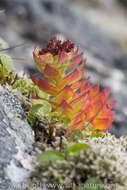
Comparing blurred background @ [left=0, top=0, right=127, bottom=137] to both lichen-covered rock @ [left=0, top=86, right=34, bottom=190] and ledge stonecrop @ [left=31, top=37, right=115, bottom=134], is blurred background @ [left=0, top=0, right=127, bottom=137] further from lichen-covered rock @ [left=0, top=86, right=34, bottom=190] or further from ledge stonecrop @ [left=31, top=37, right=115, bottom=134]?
lichen-covered rock @ [left=0, top=86, right=34, bottom=190]

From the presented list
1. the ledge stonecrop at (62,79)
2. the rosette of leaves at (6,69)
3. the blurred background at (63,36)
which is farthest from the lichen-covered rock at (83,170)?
the blurred background at (63,36)

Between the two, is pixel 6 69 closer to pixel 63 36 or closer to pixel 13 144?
pixel 13 144

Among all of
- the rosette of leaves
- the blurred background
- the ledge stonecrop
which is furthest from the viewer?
the blurred background

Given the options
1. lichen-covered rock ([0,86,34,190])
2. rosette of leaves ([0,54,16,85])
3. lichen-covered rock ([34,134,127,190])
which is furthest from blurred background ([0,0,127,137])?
lichen-covered rock ([34,134,127,190])

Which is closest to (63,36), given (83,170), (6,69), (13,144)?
(6,69)

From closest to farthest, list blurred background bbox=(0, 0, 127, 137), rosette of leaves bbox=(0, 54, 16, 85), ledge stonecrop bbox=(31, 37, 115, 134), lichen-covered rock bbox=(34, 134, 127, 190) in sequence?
1. lichen-covered rock bbox=(34, 134, 127, 190)
2. ledge stonecrop bbox=(31, 37, 115, 134)
3. rosette of leaves bbox=(0, 54, 16, 85)
4. blurred background bbox=(0, 0, 127, 137)

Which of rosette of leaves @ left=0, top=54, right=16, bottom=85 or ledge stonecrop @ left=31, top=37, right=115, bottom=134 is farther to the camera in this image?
rosette of leaves @ left=0, top=54, right=16, bottom=85

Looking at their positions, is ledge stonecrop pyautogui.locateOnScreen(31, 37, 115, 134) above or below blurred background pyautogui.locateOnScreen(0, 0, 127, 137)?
above

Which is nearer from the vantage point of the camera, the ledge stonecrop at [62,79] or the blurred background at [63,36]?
the ledge stonecrop at [62,79]

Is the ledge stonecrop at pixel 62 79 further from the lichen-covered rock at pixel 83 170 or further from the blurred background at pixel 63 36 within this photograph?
the blurred background at pixel 63 36
